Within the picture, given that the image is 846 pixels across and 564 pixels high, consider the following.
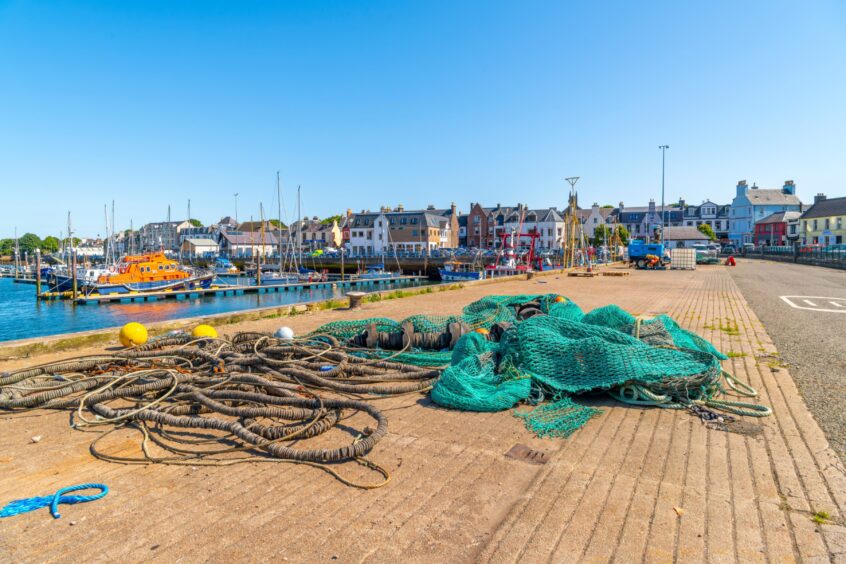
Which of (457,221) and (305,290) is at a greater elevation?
(457,221)

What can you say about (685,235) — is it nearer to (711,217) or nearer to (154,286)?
(711,217)

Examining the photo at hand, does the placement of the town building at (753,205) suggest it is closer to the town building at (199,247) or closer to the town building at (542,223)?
the town building at (542,223)

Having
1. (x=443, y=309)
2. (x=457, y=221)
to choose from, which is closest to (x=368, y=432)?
(x=443, y=309)

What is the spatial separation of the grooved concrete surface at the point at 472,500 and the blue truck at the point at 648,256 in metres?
39.5

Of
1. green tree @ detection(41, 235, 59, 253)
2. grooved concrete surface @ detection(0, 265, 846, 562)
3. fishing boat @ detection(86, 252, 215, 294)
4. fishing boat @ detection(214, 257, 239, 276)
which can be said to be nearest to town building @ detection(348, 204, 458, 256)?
fishing boat @ detection(214, 257, 239, 276)

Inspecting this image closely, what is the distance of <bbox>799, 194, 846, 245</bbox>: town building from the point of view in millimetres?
63625

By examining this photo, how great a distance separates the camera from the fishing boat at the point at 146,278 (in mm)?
38134

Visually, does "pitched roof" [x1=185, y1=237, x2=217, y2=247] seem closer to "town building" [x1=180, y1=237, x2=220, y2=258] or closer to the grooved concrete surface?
"town building" [x1=180, y1=237, x2=220, y2=258]

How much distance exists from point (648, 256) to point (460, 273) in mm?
17764

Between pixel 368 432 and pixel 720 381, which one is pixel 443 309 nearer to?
pixel 720 381

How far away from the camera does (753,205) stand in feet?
303

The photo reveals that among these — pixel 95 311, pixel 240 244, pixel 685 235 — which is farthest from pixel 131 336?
pixel 240 244

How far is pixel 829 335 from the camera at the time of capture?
31.0 feet

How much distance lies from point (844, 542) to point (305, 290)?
45183 mm
